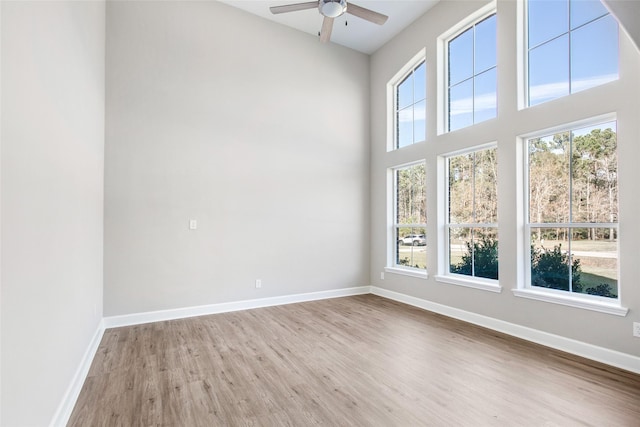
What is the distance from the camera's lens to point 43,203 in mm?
1677

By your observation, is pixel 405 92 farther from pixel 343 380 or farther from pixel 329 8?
pixel 343 380

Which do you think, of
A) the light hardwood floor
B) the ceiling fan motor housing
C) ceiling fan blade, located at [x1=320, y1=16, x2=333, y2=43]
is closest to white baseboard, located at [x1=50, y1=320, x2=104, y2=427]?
the light hardwood floor

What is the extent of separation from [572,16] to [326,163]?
3.47 meters

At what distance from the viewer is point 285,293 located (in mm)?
5031

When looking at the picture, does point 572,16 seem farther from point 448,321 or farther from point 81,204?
point 81,204

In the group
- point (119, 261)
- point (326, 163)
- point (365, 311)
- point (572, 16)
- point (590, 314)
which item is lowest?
point (365, 311)

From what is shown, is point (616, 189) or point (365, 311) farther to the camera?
point (365, 311)

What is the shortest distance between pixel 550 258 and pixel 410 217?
6.89 ft

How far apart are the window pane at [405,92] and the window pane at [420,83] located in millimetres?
96

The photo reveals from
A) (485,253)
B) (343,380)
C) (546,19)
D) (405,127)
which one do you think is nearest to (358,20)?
(405,127)

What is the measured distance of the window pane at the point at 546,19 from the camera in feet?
10.9

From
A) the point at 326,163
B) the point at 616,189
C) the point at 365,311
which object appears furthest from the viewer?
the point at 326,163

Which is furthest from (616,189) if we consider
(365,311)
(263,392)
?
(263,392)

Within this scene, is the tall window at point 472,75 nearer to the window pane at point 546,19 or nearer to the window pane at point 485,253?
the window pane at point 546,19
